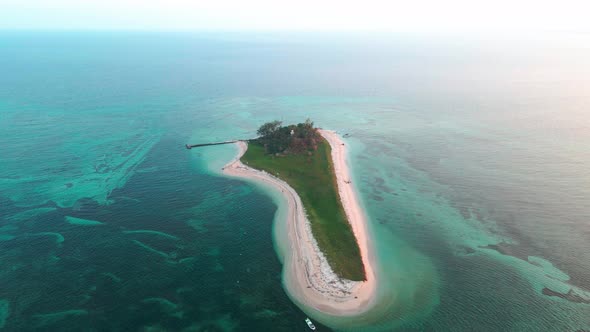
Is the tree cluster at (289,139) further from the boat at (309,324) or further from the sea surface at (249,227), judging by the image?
the boat at (309,324)

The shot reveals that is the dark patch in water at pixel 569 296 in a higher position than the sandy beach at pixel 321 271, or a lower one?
higher

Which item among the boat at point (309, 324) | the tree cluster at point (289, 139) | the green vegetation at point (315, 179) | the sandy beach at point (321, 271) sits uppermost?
the tree cluster at point (289, 139)

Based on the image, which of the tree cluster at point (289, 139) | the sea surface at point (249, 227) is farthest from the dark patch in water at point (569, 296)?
the tree cluster at point (289, 139)

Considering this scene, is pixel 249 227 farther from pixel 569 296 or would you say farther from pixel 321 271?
pixel 569 296

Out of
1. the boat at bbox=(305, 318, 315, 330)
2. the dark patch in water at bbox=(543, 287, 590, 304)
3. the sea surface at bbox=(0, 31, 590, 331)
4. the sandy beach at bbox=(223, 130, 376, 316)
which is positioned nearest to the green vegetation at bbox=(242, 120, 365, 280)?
the sandy beach at bbox=(223, 130, 376, 316)

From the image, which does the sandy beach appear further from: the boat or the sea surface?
the boat

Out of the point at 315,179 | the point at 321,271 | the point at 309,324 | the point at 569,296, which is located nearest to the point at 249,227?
the point at 321,271
